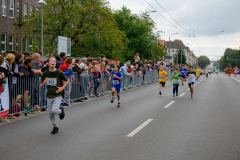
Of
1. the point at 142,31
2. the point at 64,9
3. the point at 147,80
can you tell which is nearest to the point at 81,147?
the point at 147,80

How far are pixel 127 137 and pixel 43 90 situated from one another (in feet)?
17.9

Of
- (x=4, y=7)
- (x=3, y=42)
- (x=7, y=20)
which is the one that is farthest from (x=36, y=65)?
(x=7, y=20)

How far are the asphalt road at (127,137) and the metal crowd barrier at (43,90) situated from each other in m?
0.71

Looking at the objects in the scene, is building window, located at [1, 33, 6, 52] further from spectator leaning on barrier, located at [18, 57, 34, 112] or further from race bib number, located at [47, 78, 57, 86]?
race bib number, located at [47, 78, 57, 86]

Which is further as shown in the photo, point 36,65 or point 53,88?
point 36,65

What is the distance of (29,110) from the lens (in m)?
10.4

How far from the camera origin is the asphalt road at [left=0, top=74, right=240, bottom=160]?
5.50 m

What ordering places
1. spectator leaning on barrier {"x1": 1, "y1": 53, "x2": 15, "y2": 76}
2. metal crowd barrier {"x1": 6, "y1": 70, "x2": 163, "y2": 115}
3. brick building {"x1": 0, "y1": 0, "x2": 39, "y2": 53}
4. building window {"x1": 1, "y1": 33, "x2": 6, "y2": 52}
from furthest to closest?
building window {"x1": 1, "y1": 33, "x2": 6, "y2": 52} → brick building {"x1": 0, "y1": 0, "x2": 39, "y2": 53} → metal crowd barrier {"x1": 6, "y1": 70, "x2": 163, "y2": 115} → spectator leaning on barrier {"x1": 1, "y1": 53, "x2": 15, "y2": 76}

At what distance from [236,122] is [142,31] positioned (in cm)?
4318

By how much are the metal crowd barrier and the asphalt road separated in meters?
0.71

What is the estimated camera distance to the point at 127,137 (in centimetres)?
688

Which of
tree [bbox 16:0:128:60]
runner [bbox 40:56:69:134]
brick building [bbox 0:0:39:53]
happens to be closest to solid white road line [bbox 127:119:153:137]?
runner [bbox 40:56:69:134]

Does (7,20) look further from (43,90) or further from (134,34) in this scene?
Answer: (43,90)

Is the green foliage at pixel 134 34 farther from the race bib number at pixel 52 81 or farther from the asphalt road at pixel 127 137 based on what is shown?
the race bib number at pixel 52 81
